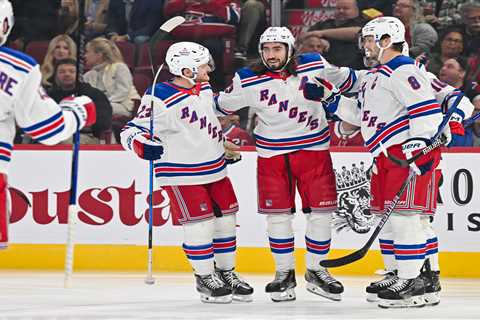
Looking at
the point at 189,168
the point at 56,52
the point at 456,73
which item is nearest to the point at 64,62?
the point at 56,52

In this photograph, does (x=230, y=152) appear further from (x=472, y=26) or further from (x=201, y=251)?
(x=472, y=26)

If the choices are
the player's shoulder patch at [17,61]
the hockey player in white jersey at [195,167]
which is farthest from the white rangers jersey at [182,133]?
the player's shoulder patch at [17,61]

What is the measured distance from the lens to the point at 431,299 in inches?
222

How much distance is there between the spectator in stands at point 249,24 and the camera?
24.5 feet

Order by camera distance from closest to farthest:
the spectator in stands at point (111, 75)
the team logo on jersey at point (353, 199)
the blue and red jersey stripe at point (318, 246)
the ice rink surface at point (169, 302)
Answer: the ice rink surface at point (169, 302), the blue and red jersey stripe at point (318, 246), the team logo on jersey at point (353, 199), the spectator in stands at point (111, 75)

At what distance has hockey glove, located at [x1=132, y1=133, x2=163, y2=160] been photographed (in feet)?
18.1

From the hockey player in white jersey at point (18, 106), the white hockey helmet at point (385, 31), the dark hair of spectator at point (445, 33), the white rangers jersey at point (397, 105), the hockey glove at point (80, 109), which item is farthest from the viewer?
the dark hair of spectator at point (445, 33)

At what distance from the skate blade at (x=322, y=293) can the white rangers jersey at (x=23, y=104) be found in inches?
67.9

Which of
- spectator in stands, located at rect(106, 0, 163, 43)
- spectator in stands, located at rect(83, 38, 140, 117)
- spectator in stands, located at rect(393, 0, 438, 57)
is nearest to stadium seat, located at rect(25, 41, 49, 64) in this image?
spectator in stands, located at rect(83, 38, 140, 117)

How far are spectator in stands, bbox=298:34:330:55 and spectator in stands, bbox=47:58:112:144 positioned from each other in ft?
4.17

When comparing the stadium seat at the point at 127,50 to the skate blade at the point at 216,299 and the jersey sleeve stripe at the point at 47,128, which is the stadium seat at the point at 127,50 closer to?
the skate blade at the point at 216,299

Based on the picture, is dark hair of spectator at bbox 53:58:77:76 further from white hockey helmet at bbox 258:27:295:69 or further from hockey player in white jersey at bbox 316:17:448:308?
hockey player in white jersey at bbox 316:17:448:308

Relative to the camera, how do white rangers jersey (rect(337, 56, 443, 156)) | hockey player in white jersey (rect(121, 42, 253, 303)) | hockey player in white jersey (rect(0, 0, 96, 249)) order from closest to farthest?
1. hockey player in white jersey (rect(0, 0, 96, 249))
2. white rangers jersey (rect(337, 56, 443, 156))
3. hockey player in white jersey (rect(121, 42, 253, 303))

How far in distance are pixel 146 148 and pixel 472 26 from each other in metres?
2.74
